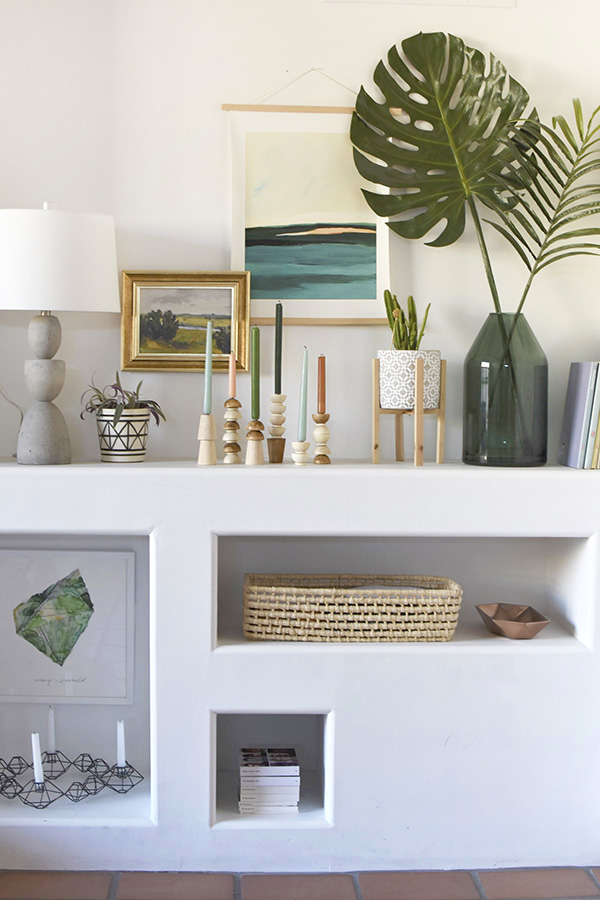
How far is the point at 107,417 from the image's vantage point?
2146mm

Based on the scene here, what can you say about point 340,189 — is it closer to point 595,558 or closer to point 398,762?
point 595,558

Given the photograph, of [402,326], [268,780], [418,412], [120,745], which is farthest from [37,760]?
[402,326]

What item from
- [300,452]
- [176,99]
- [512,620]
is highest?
[176,99]

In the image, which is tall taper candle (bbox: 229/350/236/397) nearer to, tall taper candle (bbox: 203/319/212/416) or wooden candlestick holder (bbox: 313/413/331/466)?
tall taper candle (bbox: 203/319/212/416)

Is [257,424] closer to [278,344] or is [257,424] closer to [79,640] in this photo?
[278,344]

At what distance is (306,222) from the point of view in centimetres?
231

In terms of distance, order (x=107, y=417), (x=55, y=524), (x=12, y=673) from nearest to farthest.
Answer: (x=55, y=524) < (x=107, y=417) < (x=12, y=673)

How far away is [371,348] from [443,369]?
218mm

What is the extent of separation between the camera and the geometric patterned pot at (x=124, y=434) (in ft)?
7.02

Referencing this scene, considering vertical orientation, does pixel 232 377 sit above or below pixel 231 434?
above

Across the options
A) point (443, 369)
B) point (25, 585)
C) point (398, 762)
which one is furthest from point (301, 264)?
point (398, 762)

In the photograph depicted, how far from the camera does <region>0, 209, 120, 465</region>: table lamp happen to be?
2016mm

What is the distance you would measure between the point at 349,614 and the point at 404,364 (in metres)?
0.63

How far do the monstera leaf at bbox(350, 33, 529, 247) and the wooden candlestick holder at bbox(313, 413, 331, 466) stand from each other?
56cm
